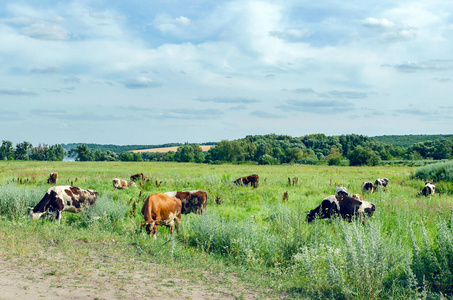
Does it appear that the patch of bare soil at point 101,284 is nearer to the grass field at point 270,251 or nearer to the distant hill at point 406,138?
the grass field at point 270,251

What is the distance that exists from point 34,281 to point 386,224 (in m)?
9.92

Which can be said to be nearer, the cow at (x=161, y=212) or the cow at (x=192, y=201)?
A: the cow at (x=161, y=212)

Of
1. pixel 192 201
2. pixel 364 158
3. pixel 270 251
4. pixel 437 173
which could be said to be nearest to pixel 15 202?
pixel 192 201

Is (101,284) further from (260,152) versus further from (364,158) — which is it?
(260,152)

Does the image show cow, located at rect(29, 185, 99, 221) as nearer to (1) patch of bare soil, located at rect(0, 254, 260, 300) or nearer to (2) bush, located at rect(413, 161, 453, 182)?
(1) patch of bare soil, located at rect(0, 254, 260, 300)

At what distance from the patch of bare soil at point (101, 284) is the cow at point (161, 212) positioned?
2.74 m

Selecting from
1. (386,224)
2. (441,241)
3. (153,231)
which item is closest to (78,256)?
(153,231)

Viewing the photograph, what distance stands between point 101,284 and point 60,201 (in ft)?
22.9

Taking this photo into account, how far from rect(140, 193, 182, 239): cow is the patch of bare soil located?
274 cm

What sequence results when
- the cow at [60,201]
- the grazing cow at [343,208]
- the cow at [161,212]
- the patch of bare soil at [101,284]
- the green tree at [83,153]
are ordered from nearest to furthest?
1. the patch of bare soil at [101,284]
2. the cow at [161,212]
3. the cow at [60,201]
4. the grazing cow at [343,208]
5. the green tree at [83,153]

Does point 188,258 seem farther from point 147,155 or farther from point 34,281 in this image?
point 147,155

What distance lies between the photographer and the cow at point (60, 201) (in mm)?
12387

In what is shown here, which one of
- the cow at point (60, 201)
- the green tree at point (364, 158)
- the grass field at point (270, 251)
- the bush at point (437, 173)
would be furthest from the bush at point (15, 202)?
the green tree at point (364, 158)

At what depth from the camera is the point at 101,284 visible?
6.59 meters
